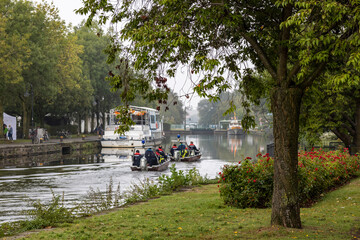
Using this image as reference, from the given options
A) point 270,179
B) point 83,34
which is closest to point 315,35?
point 270,179

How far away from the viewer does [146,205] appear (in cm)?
1402

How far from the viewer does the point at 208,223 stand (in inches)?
397

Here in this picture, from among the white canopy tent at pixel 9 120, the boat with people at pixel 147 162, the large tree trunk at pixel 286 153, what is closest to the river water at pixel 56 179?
the boat with people at pixel 147 162

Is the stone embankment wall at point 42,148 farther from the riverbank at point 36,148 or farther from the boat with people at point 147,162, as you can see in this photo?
the boat with people at point 147,162

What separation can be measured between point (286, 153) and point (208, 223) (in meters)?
2.49

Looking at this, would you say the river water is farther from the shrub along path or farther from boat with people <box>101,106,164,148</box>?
boat with people <box>101,106,164,148</box>

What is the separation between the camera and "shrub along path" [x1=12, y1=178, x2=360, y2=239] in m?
8.72

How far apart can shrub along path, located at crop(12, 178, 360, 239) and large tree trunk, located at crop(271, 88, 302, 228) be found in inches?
14.7

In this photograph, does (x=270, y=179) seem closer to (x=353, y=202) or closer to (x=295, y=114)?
(x=353, y=202)

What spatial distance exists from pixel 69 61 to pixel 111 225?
155 ft

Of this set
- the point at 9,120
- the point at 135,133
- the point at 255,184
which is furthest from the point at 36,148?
the point at 255,184

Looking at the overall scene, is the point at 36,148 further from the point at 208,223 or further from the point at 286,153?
the point at 286,153

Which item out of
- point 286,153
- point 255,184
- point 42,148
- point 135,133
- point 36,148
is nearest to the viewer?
point 286,153

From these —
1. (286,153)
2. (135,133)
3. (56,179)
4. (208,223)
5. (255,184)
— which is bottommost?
(56,179)
